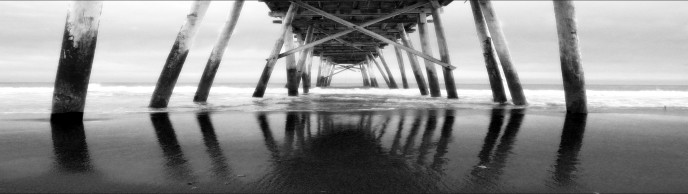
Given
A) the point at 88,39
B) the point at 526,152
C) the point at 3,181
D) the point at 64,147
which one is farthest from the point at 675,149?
the point at 88,39

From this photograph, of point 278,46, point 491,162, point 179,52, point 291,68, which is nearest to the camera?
point 491,162

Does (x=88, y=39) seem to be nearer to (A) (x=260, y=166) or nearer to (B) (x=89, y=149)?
(B) (x=89, y=149)

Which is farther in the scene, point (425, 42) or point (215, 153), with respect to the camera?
point (425, 42)

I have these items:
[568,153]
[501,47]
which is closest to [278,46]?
[501,47]

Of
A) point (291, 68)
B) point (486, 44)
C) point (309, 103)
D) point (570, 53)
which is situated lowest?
point (309, 103)

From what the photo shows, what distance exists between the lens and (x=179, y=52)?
541 cm

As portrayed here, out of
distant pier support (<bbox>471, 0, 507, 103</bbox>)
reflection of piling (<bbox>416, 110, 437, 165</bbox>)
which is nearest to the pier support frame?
distant pier support (<bbox>471, 0, 507, 103</bbox>)

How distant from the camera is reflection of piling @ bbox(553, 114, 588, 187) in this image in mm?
1561

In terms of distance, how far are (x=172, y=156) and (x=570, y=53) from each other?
14.8 feet

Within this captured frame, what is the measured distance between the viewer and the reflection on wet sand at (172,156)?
1.60 metres

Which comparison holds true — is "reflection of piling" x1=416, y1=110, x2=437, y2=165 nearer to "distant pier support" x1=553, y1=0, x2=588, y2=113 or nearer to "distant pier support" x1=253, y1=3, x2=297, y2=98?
"distant pier support" x1=553, y1=0, x2=588, y2=113

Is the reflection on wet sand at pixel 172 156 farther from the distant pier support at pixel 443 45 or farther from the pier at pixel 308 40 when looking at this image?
the distant pier support at pixel 443 45

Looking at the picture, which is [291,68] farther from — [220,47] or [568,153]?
[568,153]

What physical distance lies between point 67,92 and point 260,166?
3.23 meters
